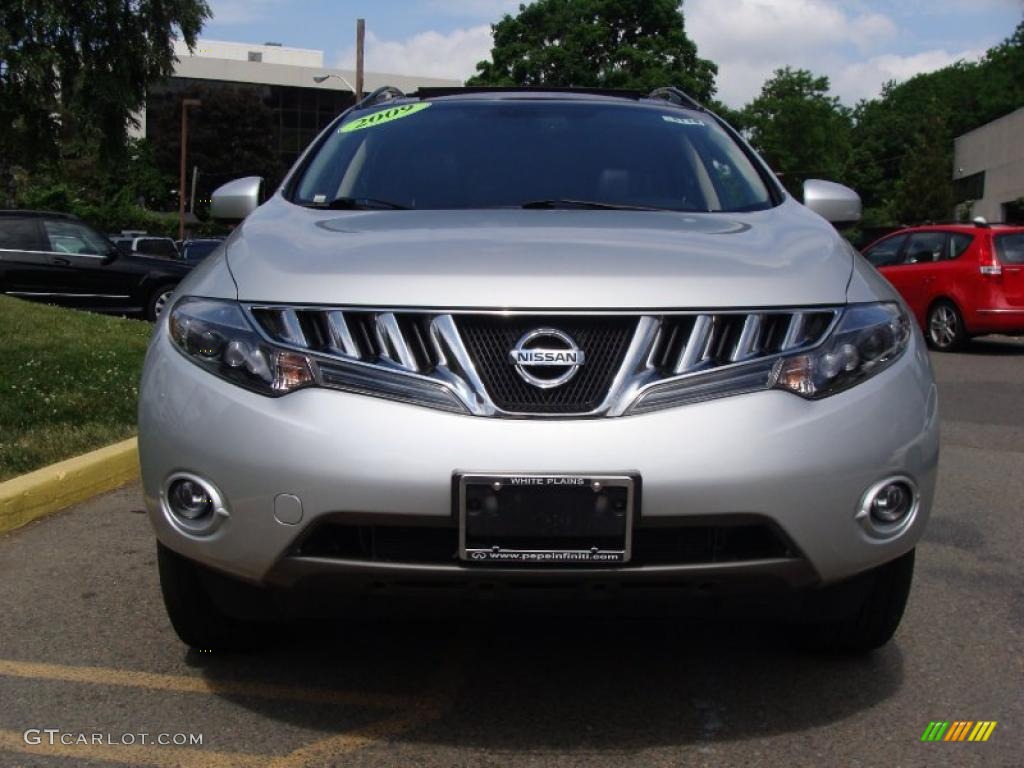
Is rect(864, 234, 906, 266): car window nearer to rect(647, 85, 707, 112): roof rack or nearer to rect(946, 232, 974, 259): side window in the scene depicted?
rect(946, 232, 974, 259): side window

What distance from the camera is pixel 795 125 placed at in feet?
280

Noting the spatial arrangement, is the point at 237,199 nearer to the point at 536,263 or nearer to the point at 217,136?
the point at 536,263

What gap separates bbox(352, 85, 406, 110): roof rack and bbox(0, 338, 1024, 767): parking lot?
1968 mm

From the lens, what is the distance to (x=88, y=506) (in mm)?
5562

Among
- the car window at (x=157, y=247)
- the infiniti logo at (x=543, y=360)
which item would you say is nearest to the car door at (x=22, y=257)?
the infiniti logo at (x=543, y=360)

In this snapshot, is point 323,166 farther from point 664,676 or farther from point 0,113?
point 0,113

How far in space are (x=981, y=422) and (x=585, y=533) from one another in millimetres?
6871

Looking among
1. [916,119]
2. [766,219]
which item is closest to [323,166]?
[766,219]

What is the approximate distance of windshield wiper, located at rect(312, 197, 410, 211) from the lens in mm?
3736

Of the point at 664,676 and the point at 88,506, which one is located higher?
the point at 664,676

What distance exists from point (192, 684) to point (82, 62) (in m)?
18.3

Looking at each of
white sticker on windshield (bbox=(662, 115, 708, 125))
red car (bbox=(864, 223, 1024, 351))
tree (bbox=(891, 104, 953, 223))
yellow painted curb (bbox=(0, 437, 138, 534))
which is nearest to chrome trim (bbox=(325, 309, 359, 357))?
white sticker on windshield (bbox=(662, 115, 708, 125))

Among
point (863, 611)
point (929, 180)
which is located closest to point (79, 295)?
point (863, 611)

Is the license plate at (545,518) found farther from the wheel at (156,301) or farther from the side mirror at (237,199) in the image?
the wheel at (156,301)
